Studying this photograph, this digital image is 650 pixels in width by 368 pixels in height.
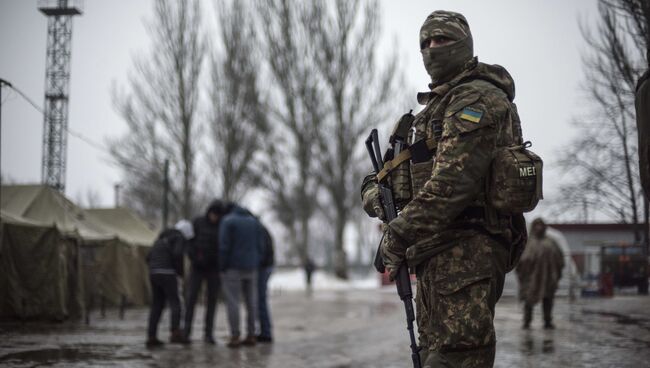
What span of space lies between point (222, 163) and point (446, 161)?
32.2 meters

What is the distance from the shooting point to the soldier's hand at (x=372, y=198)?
13.1 feet

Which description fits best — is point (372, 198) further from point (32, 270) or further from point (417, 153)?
point (32, 270)

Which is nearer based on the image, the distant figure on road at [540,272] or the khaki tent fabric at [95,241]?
the distant figure on road at [540,272]

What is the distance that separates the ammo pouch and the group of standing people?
23.9 ft

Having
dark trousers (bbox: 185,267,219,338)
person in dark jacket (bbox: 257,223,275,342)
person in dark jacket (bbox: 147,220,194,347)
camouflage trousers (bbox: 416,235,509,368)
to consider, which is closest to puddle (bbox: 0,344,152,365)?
person in dark jacket (bbox: 147,220,194,347)

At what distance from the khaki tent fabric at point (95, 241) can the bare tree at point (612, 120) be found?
10.1 m

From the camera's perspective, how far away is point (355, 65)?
120 feet

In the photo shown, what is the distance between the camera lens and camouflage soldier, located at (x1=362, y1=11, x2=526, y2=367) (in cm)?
352

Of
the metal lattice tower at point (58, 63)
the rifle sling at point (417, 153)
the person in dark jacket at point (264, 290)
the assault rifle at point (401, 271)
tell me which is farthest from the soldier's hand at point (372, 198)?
the metal lattice tower at point (58, 63)

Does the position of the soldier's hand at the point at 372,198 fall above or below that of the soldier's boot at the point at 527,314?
above

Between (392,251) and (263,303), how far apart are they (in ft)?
26.2

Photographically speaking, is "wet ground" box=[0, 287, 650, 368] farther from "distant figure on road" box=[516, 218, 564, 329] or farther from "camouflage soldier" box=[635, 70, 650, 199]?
"camouflage soldier" box=[635, 70, 650, 199]

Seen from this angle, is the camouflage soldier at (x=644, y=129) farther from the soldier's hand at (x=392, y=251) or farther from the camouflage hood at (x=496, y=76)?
the soldier's hand at (x=392, y=251)

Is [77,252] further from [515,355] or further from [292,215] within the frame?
[292,215]
